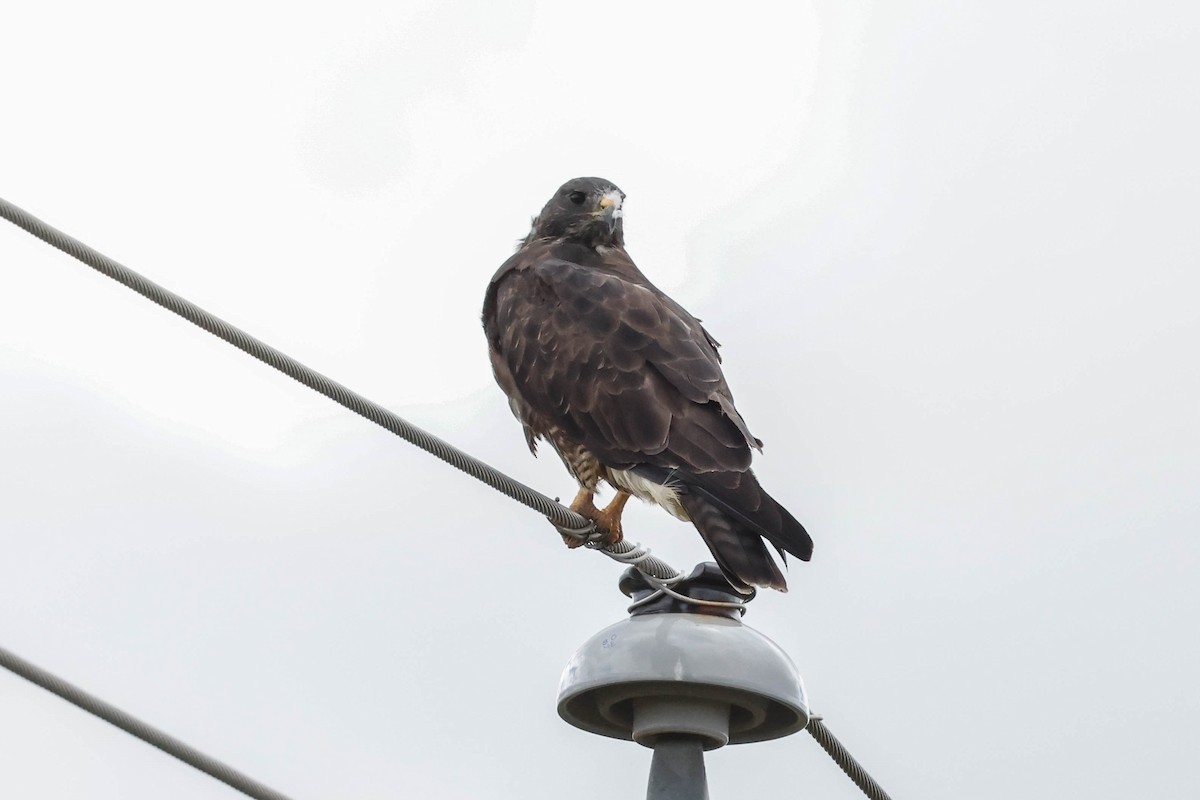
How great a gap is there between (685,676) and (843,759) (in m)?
0.80

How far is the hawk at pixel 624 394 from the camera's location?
5.17 metres

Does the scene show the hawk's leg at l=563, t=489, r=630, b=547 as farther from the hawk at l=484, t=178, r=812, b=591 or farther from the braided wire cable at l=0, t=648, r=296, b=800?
the braided wire cable at l=0, t=648, r=296, b=800

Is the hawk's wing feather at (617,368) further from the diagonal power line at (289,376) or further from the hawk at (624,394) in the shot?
the diagonal power line at (289,376)

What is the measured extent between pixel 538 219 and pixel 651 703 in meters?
3.56

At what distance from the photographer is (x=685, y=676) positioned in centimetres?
399

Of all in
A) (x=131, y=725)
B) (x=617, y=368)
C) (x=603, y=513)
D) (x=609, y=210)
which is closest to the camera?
(x=131, y=725)

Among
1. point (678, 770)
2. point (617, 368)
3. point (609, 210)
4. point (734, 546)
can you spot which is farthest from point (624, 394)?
point (678, 770)

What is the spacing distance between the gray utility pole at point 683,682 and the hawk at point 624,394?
0.57m

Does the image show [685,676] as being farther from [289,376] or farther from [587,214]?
[587,214]

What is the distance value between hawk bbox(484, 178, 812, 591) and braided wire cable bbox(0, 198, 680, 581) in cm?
73

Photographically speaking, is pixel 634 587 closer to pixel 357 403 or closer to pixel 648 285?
pixel 357 403

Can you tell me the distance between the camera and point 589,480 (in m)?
5.99

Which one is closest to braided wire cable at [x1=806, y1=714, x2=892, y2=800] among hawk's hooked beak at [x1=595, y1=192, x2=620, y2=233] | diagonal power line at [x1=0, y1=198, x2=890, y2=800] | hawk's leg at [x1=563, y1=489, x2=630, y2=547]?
diagonal power line at [x1=0, y1=198, x2=890, y2=800]

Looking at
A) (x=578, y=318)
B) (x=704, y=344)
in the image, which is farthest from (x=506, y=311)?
(x=704, y=344)
